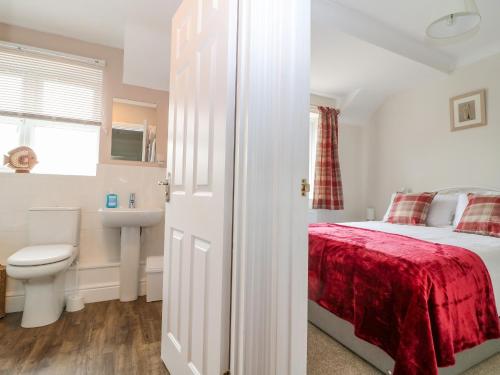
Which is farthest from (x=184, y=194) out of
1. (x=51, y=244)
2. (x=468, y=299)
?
(x=51, y=244)

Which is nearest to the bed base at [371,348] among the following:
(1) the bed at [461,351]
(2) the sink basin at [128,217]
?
(1) the bed at [461,351]

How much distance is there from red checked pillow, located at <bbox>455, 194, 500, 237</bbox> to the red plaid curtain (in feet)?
5.07

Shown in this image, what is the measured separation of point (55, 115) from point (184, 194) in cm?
196

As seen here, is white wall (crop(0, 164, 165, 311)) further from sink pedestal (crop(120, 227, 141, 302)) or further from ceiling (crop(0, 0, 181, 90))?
ceiling (crop(0, 0, 181, 90))

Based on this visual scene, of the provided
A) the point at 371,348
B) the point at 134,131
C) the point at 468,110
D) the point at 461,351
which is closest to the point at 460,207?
the point at 468,110

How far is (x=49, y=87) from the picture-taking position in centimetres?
241

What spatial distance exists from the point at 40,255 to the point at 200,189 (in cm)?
155

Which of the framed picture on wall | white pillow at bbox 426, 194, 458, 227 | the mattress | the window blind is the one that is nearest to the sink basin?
the window blind

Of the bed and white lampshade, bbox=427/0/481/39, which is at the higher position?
white lampshade, bbox=427/0/481/39

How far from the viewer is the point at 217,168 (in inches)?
39.3

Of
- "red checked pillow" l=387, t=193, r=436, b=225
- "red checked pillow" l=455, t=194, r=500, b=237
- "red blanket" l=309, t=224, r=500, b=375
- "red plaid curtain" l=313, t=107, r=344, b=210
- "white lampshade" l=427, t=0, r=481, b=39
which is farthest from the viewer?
"red plaid curtain" l=313, t=107, r=344, b=210

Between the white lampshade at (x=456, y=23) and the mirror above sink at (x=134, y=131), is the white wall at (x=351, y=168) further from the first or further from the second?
the mirror above sink at (x=134, y=131)

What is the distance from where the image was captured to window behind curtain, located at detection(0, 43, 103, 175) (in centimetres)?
231

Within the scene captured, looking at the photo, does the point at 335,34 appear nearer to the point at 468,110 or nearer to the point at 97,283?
the point at 468,110
